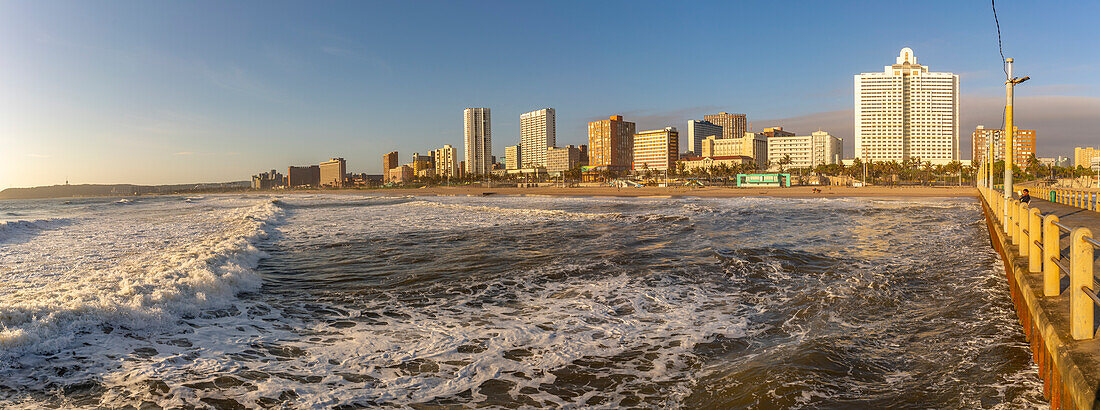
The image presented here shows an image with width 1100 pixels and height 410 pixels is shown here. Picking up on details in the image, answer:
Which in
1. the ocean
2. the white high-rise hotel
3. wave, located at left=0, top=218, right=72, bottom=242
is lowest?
the ocean

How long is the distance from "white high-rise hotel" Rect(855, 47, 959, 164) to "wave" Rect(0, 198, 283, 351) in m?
220

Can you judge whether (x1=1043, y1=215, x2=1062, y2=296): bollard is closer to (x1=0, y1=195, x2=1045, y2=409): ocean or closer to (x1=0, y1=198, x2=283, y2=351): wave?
(x1=0, y1=195, x2=1045, y2=409): ocean

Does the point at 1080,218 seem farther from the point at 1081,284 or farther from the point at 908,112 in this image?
the point at 908,112

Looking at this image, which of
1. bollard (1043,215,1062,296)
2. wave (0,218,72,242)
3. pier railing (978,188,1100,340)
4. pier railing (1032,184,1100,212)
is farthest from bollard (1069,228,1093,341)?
wave (0,218,72,242)

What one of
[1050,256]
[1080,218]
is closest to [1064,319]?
[1050,256]

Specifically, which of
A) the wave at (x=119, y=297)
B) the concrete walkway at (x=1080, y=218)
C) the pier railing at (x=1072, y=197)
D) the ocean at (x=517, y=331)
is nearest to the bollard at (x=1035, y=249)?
the ocean at (x=517, y=331)

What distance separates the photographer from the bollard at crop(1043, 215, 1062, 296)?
5.38 meters

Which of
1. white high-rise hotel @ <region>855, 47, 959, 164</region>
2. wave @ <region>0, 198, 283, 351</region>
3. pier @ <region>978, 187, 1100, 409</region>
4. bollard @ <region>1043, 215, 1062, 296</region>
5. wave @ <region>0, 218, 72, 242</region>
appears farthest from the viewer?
white high-rise hotel @ <region>855, 47, 959, 164</region>

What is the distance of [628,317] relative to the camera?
26.4 feet

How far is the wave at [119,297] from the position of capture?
6465 millimetres

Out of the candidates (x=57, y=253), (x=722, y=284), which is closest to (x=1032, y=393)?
(x=722, y=284)

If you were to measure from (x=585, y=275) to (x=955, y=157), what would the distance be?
238647 millimetres

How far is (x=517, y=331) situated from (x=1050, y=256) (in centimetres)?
597

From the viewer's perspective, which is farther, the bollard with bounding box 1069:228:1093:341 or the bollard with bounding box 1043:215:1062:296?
the bollard with bounding box 1043:215:1062:296
